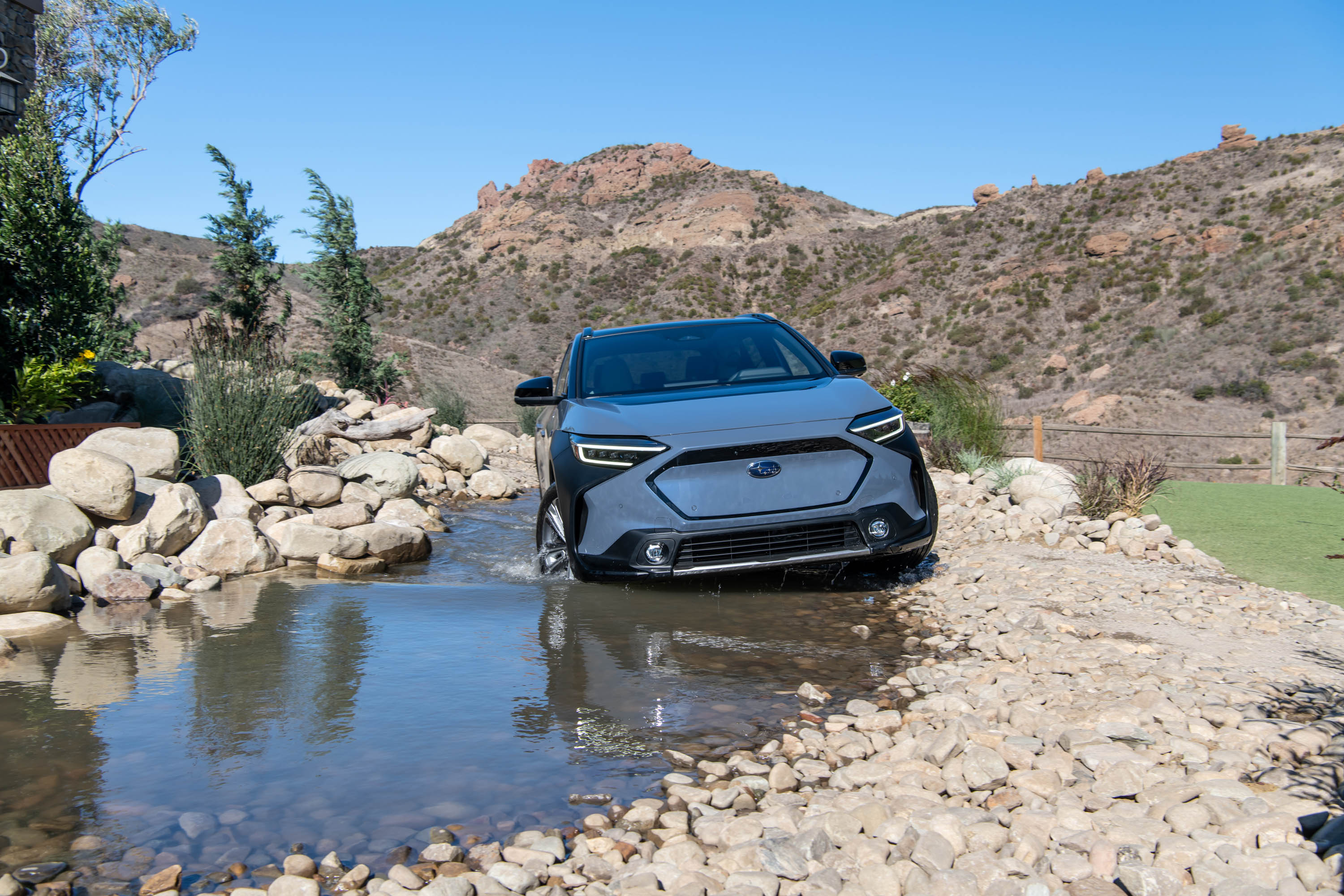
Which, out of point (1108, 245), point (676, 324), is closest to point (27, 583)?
point (676, 324)

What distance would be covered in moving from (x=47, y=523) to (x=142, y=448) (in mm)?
1495

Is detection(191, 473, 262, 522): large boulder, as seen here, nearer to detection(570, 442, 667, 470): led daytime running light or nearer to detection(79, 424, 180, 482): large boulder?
detection(79, 424, 180, 482): large boulder

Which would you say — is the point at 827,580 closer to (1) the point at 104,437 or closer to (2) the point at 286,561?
(2) the point at 286,561

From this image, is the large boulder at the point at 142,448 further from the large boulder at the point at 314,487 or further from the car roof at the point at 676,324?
the car roof at the point at 676,324

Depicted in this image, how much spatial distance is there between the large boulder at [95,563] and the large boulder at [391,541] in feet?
5.36

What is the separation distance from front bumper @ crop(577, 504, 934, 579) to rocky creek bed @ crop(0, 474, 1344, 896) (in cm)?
45

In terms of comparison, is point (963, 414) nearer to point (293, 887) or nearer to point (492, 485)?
point (492, 485)

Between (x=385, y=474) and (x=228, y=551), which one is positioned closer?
(x=228, y=551)

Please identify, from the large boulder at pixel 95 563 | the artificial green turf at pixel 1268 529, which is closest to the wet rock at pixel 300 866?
the large boulder at pixel 95 563

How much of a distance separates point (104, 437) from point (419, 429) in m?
6.82

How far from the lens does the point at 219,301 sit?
1798cm

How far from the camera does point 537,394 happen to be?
6020 mm

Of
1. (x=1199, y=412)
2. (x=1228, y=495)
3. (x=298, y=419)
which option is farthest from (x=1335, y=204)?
(x=298, y=419)

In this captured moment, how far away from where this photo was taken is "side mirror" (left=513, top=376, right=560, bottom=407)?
5.93 metres
